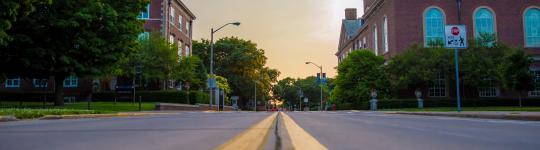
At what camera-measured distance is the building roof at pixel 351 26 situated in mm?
91938

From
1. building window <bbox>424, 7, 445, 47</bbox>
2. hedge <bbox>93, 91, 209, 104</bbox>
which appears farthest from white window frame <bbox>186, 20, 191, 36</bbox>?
building window <bbox>424, 7, 445, 47</bbox>

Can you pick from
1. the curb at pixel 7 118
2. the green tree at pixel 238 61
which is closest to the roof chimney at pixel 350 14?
the green tree at pixel 238 61

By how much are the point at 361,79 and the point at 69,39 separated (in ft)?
113

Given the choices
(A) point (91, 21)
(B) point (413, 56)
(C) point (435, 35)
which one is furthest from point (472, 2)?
(A) point (91, 21)

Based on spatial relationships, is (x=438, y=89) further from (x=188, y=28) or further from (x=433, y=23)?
(x=188, y=28)

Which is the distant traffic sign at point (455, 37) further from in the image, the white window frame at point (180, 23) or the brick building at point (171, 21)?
the white window frame at point (180, 23)

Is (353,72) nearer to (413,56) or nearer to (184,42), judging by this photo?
(413,56)

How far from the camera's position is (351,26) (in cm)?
9388

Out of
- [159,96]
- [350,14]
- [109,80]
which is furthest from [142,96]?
[350,14]

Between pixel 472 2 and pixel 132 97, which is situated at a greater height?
pixel 472 2

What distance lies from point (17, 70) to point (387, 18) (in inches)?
1623

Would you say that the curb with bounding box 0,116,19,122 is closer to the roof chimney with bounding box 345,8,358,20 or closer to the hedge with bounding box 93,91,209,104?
the hedge with bounding box 93,91,209,104

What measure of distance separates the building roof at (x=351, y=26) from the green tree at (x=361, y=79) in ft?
109

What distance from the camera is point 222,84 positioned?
66.4 m
